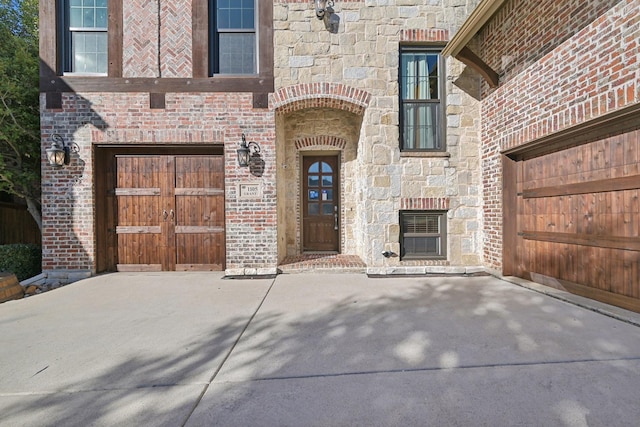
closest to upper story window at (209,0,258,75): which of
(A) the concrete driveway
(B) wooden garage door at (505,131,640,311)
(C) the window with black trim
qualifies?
(C) the window with black trim

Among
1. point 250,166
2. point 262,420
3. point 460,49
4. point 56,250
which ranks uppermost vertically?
point 460,49

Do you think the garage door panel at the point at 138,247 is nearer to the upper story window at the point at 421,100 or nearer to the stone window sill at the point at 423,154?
the stone window sill at the point at 423,154

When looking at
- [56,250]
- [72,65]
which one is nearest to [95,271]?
[56,250]

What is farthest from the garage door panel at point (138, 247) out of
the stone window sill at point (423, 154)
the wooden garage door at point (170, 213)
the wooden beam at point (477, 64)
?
the wooden beam at point (477, 64)

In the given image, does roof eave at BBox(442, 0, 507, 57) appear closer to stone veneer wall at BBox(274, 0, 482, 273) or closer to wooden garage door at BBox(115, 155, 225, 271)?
stone veneer wall at BBox(274, 0, 482, 273)

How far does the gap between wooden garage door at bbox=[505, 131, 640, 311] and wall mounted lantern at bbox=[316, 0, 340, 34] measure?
12.9 feet

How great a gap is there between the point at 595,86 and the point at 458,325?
2.99 meters

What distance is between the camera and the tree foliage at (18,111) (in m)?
4.82

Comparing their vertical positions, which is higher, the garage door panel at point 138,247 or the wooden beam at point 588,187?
the wooden beam at point 588,187

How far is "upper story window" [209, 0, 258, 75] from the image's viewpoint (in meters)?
5.02

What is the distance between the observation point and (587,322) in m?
2.80

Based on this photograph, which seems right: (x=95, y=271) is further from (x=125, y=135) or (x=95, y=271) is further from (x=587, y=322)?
(x=587, y=322)

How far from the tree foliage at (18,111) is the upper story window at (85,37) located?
83cm

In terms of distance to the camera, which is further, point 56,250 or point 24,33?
point 24,33
